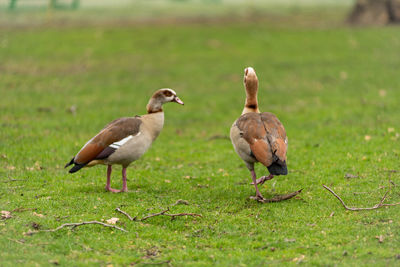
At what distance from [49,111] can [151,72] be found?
7.49 metres

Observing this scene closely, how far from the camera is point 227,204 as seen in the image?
9.89 meters

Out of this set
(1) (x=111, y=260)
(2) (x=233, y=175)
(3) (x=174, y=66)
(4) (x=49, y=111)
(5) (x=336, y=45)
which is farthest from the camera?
(5) (x=336, y=45)

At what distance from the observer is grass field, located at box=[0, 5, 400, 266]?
792cm

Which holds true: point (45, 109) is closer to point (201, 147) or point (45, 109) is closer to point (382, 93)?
point (201, 147)

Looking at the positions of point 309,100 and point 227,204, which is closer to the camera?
point 227,204


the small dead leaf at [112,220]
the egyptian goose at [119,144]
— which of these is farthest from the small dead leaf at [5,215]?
the small dead leaf at [112,220]

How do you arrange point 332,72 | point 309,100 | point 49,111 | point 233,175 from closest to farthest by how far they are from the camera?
point 233,175 < point 49,111 < point 309,100 < point 332,72

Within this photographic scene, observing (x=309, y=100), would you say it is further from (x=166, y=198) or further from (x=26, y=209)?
(x=26, y=209)

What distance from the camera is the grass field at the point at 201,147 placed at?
792 centimetres

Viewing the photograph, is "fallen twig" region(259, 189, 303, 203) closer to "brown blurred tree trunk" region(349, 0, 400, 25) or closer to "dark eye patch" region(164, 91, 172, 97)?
"dark eye patch" region(164, 91, 172, 97)

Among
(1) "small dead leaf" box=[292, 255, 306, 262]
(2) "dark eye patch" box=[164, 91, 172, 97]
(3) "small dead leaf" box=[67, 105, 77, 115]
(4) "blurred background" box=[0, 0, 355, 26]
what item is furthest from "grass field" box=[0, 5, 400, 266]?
(4) "blurred background" box=[0, 0, 355, 26]

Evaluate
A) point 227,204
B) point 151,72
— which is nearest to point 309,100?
point 151,72

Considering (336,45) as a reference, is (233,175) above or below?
below

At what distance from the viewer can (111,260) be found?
24.2 ft
